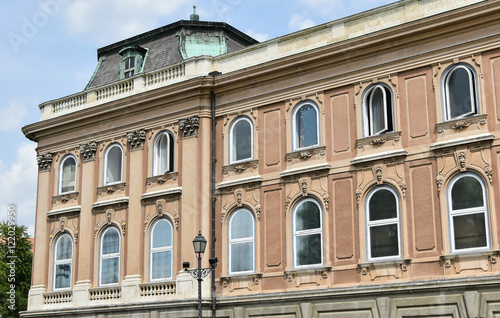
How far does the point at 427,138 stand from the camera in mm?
23141

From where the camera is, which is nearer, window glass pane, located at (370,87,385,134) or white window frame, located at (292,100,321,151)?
window glass pane, located at (370,87,385,134)

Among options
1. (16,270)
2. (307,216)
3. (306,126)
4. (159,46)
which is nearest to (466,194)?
(307,216)

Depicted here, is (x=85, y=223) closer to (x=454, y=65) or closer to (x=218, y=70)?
(x=218, y=70)

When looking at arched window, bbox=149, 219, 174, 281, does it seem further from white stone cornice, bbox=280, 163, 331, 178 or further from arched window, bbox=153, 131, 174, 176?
white stone cornice, bbox=280, 163, 331, 178

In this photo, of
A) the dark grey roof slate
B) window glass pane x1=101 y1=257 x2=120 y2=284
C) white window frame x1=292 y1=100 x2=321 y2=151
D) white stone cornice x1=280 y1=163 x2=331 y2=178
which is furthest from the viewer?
Result: the dark grey roof slate

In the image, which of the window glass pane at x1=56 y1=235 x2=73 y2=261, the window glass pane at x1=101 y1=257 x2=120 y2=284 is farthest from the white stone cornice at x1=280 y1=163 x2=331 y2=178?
the window glass pane at x1=56 y1=235 x2=73 y2=261

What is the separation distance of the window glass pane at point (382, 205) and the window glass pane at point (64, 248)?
13414mm

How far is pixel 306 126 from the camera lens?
2605 centimetres

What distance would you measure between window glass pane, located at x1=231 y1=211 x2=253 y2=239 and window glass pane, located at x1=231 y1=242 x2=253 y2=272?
0.35m

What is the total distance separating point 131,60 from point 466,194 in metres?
16.4

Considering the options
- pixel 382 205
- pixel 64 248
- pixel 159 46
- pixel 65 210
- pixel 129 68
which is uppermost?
pixel 159 46

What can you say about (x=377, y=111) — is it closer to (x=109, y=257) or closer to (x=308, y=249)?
(x=308, y=249)

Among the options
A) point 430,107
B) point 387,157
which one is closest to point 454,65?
point 430,107

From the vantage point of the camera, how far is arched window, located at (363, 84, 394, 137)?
24.2m
